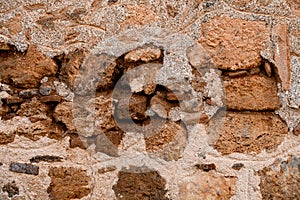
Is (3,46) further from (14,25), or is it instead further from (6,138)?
(6,138)

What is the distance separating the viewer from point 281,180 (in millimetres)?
1413

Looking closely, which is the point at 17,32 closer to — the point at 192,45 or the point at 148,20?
the point at 148,20

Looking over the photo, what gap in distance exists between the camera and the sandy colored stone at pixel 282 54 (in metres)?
1.40

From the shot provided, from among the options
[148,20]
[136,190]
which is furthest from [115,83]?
[136,190]

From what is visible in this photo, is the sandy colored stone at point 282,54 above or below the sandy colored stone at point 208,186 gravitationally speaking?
above

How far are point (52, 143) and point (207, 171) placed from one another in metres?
0.58

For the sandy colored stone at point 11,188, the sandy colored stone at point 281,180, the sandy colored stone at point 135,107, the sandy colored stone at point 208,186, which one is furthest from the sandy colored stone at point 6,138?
the sandy colored stone at point 281,180

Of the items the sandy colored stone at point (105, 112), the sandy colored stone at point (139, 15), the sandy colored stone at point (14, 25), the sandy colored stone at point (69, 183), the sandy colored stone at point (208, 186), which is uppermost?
the sandy colored stone at point (139, 15)

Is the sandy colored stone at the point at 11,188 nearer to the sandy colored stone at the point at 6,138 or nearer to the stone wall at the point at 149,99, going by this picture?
the stone wall at the point at 149,99

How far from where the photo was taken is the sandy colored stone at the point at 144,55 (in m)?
1.42

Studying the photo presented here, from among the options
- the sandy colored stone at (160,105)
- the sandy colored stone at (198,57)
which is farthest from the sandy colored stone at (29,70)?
the sandy colored stone at (198,57)

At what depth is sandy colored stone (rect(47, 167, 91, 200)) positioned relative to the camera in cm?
145

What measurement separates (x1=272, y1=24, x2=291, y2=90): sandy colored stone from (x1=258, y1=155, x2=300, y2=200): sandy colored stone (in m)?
0.28

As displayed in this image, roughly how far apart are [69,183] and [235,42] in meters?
0.80
